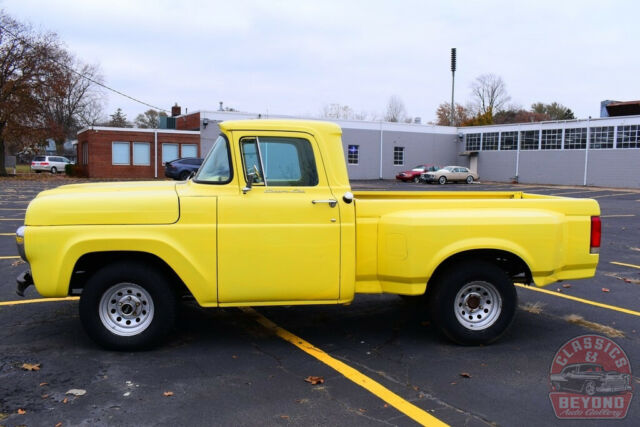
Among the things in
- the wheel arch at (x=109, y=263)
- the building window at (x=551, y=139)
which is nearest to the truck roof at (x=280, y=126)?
the wheel arch at (x=109, y=263)

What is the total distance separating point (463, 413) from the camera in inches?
154

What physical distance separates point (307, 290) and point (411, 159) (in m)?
46.3

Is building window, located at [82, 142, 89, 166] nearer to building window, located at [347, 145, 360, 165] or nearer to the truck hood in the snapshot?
building window, located at [347, 145, 360, 165]

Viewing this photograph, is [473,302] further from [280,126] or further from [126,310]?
[126,310]

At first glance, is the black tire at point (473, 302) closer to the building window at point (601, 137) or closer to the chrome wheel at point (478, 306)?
the chrome wheel at point (478, 306)

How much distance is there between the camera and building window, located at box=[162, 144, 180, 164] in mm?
40875

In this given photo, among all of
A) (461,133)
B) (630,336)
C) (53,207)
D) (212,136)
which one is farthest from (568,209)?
(461,133)

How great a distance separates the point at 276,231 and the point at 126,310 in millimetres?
1551

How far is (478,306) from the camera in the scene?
5.32m

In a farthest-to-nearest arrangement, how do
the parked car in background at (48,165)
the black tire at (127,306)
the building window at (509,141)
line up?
the building window at (509,141)
the parked car in background at (48,165)
the black tire at (127,306)

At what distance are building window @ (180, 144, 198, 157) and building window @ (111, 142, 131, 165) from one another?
3.96 m

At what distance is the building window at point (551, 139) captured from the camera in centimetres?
4434

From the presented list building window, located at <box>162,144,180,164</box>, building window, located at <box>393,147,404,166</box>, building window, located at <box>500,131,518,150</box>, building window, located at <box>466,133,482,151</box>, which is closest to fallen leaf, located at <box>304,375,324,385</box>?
building window, located at <box>162,144,180,164</box>

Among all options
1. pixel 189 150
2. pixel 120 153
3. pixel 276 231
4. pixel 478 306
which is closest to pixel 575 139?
pixel 189 150
